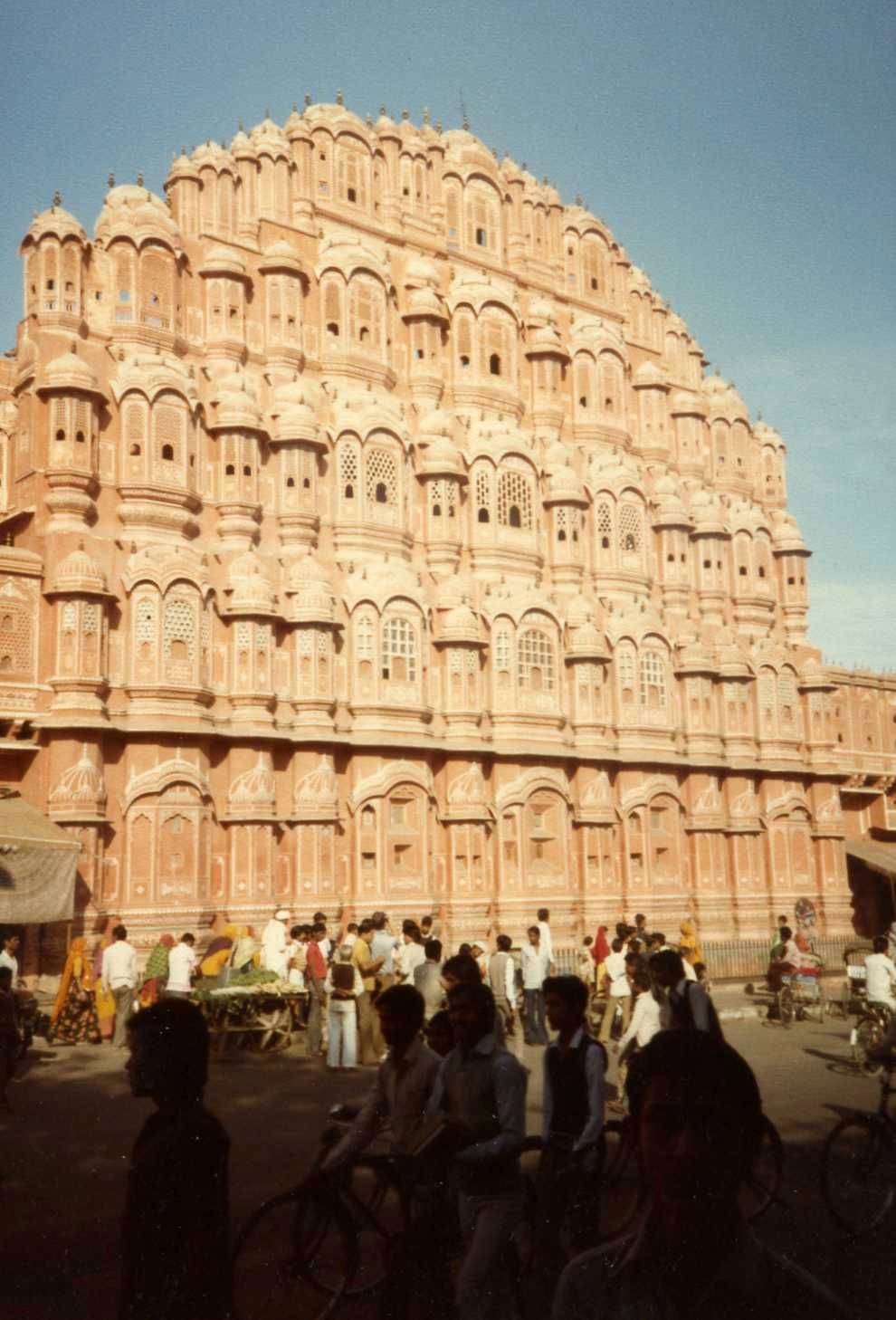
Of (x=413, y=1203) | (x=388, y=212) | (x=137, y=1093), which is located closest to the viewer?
(x=137, y=1093)

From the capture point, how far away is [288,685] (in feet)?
79.1

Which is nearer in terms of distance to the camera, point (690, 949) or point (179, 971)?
point (179, 971)

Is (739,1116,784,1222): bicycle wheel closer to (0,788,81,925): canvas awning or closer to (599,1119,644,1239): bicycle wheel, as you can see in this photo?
(599,1119,644,1239): bicycle wheel

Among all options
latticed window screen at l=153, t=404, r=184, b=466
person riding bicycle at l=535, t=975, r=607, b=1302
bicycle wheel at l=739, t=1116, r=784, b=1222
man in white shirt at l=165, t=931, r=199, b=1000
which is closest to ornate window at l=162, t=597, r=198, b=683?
latticed window screen at l=153, t=404, r=184, b=466

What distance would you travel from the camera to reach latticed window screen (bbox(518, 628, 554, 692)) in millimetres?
27125

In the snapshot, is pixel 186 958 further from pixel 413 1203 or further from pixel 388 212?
pixel 388 212

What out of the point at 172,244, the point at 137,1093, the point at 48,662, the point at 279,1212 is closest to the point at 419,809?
the point at 48,662

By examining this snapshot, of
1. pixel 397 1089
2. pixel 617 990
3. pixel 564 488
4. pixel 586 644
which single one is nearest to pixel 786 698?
pixel 586 644

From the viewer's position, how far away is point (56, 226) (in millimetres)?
23969

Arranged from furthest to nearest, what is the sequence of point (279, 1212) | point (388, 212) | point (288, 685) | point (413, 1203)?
1. point (388, 212)
2. point (288, 685)
3. point (279, 1212)
4. point (413, 1203)

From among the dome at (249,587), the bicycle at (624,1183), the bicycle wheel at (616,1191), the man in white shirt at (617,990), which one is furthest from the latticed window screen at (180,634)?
the bicycle wheel at (616,1191)

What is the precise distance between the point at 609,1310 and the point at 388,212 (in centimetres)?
2952

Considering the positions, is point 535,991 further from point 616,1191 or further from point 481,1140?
point 481,1140

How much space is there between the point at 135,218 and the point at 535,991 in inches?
718
